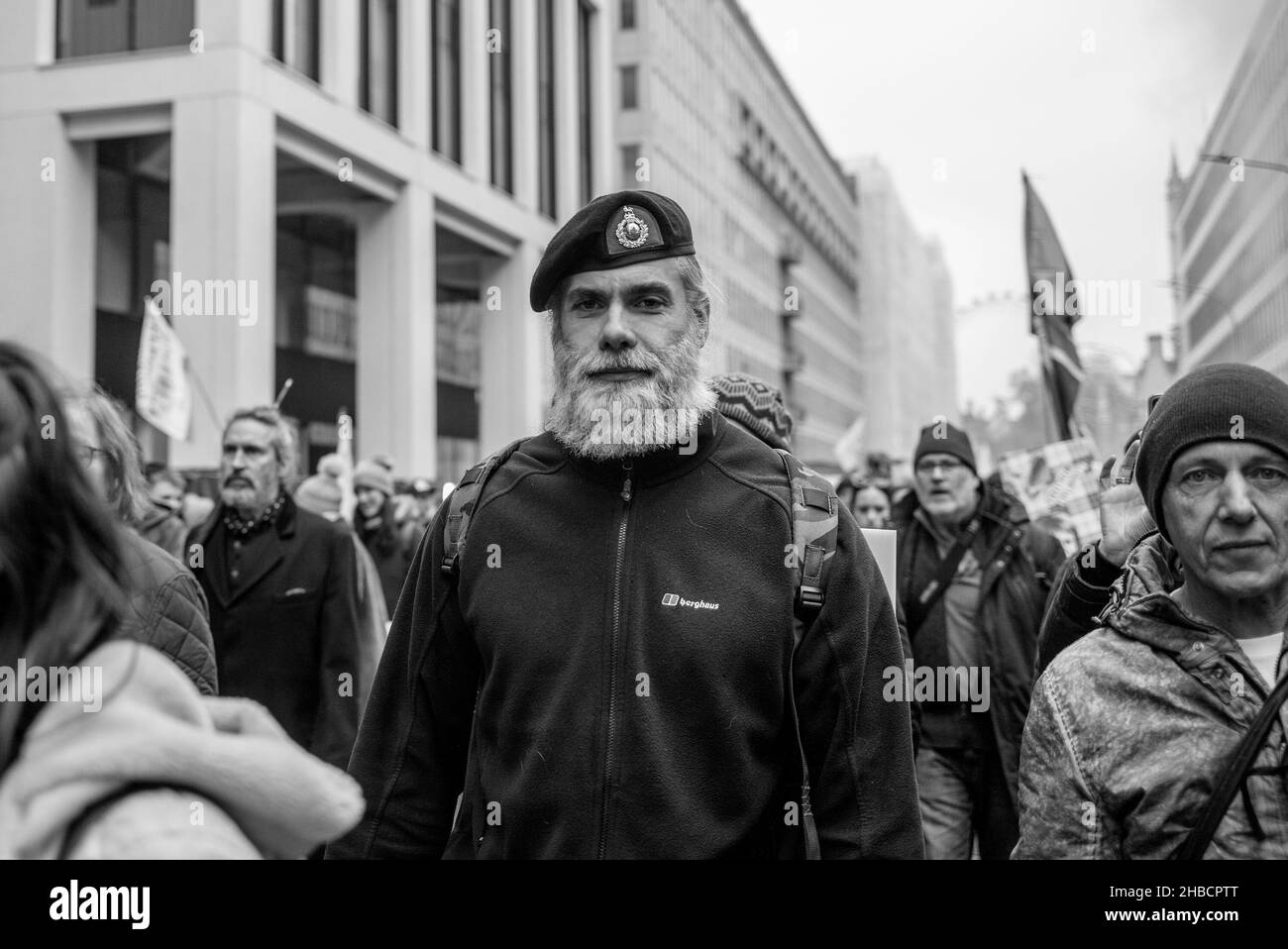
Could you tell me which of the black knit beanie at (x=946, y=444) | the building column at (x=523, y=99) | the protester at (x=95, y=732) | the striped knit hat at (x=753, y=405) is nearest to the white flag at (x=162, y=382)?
the black knit beanie at (x=946, y=444)

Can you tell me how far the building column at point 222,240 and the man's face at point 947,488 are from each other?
14031 millimetres

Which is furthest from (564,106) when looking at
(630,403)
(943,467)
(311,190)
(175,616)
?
(630,403)

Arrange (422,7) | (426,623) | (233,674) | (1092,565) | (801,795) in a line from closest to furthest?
(801,795)
(426,623)
(1092,565)
(233,674)
(422,7)

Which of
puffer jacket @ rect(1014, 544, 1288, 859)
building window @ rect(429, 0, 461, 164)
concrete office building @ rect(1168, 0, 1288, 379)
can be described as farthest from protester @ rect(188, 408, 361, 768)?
concrete office building @ rect(1168, 0, 1288, 379)

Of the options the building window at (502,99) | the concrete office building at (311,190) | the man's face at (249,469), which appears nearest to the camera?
the man's face at (249,469)

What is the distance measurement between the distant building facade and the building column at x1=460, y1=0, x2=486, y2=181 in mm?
Answer: 76497

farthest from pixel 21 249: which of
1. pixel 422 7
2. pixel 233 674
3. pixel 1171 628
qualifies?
pixel 1171 628

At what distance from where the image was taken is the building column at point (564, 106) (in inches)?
1304

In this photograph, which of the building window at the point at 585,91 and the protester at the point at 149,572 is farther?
the building window at the point at 585,91

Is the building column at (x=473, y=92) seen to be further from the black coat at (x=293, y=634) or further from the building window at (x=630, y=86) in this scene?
the building window at (x=630, y=86)

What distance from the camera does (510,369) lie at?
3002 centimetres
